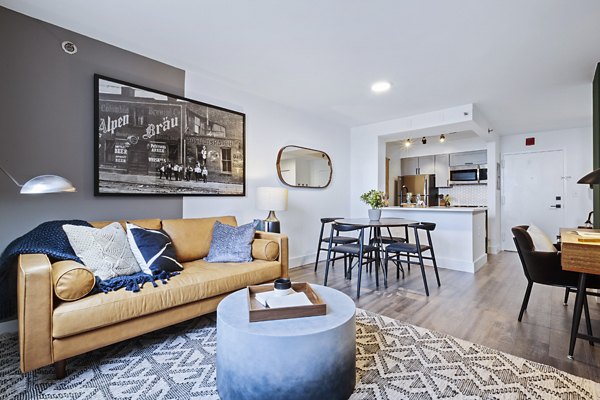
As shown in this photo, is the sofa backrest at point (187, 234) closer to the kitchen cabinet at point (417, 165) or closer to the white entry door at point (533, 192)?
the kitchen cabinet at point (417, 165)

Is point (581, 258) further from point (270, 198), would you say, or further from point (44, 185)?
point (44, 185)

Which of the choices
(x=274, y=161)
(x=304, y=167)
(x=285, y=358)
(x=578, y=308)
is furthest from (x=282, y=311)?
(x=304, y=167)

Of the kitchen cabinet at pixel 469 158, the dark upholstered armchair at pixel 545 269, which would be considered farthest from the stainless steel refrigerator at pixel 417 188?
the dark upholstered armchair at pixel 545 269

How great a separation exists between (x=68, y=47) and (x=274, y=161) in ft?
7.93

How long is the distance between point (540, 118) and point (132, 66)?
19.7 feet

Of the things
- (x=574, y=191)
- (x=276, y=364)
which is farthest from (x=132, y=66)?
(x=574, y=191)

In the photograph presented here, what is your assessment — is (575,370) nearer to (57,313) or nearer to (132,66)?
(57,313)

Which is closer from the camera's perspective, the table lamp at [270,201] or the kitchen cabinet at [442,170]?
the table lamp at [270,201]

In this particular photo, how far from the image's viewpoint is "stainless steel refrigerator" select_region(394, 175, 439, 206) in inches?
282

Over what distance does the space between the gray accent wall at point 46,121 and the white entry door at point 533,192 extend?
6942mm

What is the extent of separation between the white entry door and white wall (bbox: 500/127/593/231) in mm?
95

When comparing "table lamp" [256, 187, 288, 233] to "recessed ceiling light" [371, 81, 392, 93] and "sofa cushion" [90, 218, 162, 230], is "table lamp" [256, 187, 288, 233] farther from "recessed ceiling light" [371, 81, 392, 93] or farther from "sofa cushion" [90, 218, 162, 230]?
"recessed ceiling light" [371, 81, 392, 93]

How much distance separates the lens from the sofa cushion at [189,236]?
2701mm

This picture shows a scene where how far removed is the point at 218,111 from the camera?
3.42m
